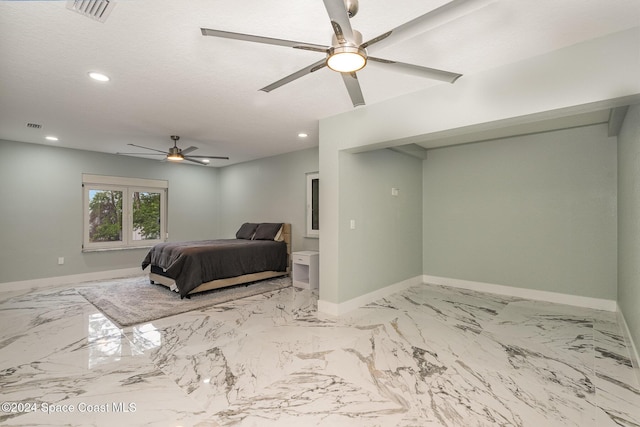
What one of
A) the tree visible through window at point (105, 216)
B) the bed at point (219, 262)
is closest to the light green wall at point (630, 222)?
the bed at point (219, 262)

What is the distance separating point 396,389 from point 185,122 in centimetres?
391

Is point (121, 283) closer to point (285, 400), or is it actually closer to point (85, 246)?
point (85, 246)

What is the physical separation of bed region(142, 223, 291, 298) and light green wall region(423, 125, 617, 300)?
2.77 metres

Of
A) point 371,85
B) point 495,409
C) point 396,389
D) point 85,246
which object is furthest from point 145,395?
point 85,246

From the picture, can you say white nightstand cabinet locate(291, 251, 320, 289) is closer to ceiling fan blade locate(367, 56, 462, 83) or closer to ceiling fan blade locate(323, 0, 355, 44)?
ceiling fan blade locate(367, 56, 462, 83)

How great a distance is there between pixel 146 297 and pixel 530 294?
560 cm

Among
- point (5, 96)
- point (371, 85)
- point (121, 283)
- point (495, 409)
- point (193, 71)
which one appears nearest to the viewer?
point (495, 409)

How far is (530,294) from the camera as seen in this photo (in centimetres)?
436

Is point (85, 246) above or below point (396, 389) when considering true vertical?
above

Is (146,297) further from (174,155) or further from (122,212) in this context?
(122,212)

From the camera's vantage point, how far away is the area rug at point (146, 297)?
12.4 feet

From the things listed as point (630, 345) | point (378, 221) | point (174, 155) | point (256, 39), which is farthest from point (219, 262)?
point (630, 345)

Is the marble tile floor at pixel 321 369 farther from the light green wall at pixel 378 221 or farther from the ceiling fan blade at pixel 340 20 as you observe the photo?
the ceiling fan blade at pixel 340 20

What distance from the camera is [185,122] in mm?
4082
